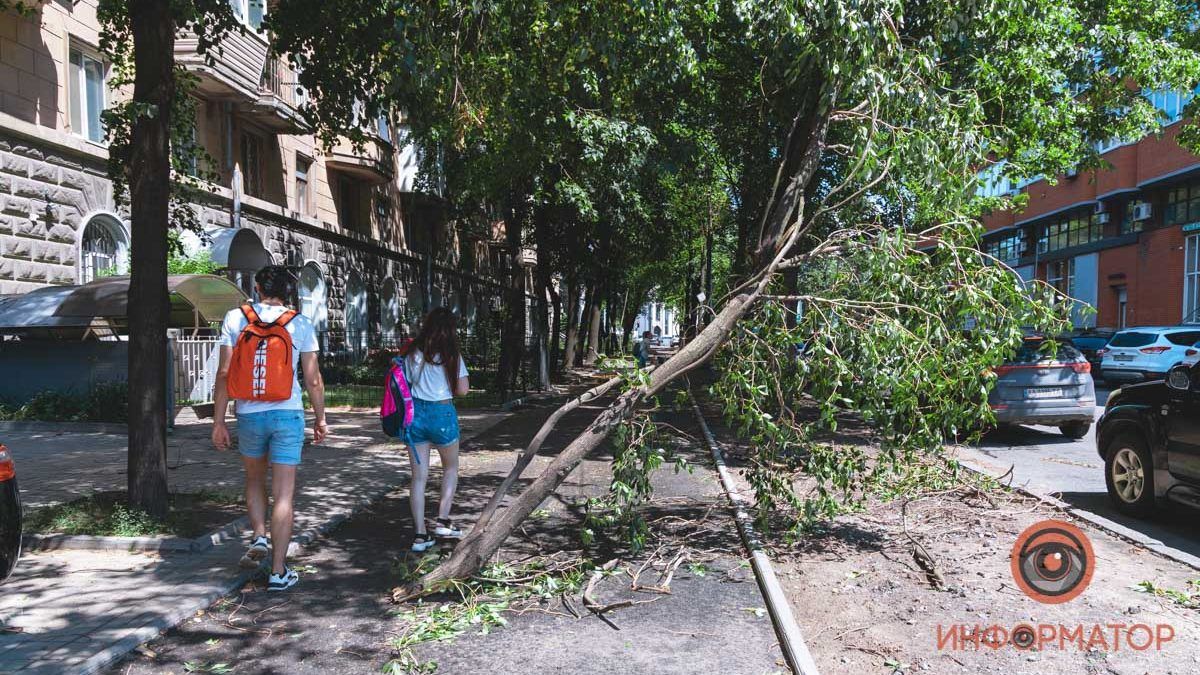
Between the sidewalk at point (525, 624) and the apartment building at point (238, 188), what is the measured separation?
578 centimetres

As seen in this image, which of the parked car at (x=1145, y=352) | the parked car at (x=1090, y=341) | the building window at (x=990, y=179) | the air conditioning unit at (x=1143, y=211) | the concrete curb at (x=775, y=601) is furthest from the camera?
the air conditioning unit at (x=1143, y=211)

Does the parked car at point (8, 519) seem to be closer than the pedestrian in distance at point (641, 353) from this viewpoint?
Yes

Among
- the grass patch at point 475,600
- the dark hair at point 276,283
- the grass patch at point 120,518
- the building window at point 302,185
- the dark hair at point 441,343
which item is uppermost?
the building window at point 302,185

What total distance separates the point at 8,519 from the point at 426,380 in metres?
2.62

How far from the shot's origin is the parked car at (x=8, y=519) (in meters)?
3.99

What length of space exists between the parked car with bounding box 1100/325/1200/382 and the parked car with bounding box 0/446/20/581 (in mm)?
23362

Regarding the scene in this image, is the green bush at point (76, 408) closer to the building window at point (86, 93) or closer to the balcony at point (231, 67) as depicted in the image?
the building window at point (86, 93)

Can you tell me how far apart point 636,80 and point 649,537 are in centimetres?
574

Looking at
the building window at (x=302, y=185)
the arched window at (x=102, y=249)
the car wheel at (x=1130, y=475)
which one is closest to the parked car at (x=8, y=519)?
the car wheel at (x=1130, y=475)

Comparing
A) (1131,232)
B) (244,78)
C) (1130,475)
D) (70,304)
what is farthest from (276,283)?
(1131,232)

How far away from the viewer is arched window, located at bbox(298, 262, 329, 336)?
21844 mm

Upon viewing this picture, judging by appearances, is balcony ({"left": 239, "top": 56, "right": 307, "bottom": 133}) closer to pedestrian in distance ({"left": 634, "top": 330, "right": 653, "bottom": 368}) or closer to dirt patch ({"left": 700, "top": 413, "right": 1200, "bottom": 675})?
pedestrian in distance ({"left": 634, "top": 330, "right": 653, "bottom": 368})

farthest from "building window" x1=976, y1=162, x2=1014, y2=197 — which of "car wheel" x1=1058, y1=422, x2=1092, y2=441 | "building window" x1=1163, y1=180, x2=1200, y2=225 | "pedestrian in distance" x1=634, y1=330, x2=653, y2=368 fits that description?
"building window" x1=1163, y1=180, x2=1200, y2=225

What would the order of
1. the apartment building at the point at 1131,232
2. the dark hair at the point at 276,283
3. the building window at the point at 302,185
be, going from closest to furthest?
the dark hair at the point at 276,283 < the building window at the point at 302,185 < the apartment building at the point at 1131,232
